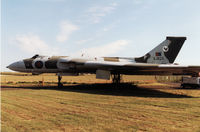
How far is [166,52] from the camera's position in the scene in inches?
680

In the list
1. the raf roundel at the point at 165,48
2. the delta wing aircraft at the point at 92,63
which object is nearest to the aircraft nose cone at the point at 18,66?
the delta wing aircraft at the point at 92,63

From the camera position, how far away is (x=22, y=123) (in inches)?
182

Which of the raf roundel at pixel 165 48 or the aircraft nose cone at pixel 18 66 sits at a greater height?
the raf roundel at pixel 165 48

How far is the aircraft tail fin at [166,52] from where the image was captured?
16.9 metres

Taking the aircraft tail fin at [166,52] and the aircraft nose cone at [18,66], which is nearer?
the aircraft nose cone at [18,66]

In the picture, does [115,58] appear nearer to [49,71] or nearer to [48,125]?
[49,71]

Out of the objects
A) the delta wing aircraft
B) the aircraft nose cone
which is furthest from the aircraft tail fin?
the aircraft nose cone

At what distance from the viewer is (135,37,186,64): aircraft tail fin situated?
1694 centimetres

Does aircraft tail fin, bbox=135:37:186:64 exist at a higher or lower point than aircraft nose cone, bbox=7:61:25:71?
higher

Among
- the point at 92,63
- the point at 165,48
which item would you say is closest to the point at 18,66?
the point at 92,63

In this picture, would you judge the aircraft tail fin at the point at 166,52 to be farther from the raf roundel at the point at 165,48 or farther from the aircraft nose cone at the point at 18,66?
the aircraft nose cone at the point at 18,66

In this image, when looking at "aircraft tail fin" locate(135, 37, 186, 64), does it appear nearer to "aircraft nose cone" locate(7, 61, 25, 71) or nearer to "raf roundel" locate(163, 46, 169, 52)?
"raf roundel" locate(163, 46, 169, 52)

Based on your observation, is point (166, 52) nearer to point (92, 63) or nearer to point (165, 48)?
point (165, 48)

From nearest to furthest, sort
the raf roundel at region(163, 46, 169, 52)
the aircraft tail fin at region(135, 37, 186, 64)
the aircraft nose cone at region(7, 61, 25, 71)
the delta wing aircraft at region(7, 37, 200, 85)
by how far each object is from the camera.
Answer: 1. the delta wing aircraft at region(7, 37, 200, 85)
2. the aircraft nose cone at region(7, 61, 25, 71)
3. the aircraft tail fin at region(135, 37, 186, 64)
4. the raf roundel at region(163, 46, 169, 52)
